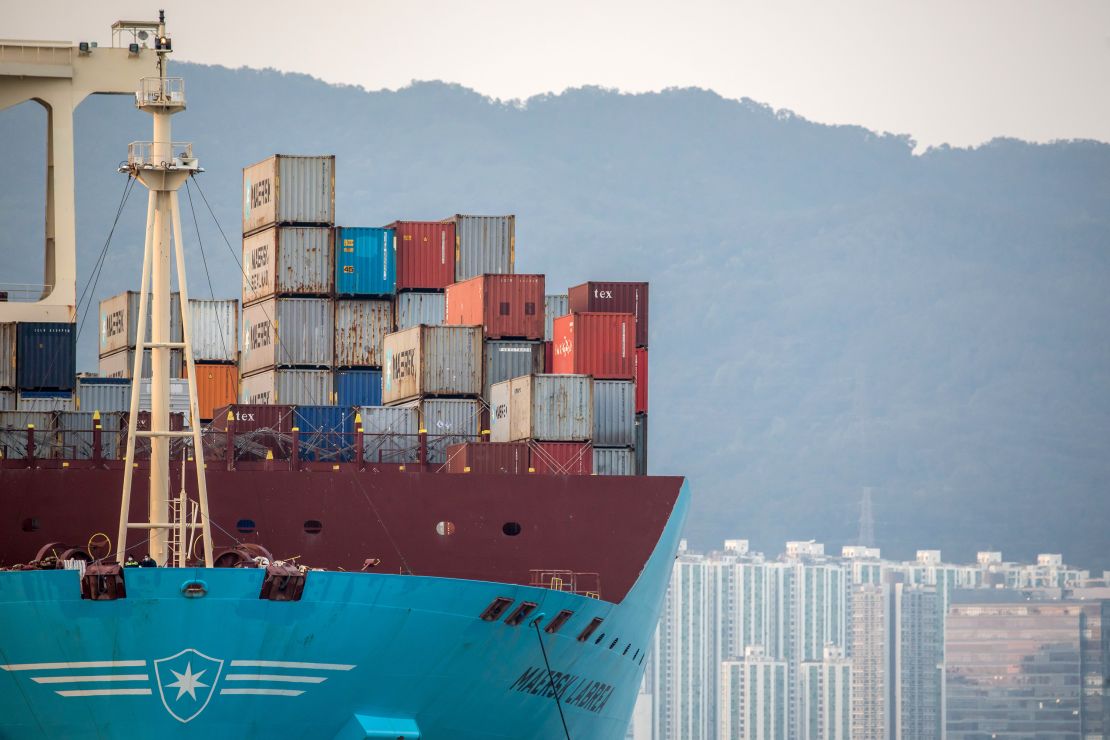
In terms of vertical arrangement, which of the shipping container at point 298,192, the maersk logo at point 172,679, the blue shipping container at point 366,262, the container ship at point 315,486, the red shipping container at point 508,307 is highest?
the shipping container at point 298,192

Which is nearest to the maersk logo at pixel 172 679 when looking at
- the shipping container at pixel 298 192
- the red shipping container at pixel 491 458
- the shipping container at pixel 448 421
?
the red shipping container at pixel 491 458

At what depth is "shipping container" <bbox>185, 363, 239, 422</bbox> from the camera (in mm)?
50156

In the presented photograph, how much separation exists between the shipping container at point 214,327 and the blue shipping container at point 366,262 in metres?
4.61

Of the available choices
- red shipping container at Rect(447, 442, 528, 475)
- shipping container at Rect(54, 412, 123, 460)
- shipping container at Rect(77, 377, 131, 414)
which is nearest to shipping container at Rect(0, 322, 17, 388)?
shipping container at Rect(77, 377, 131, 414)

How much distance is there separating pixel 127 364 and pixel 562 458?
1459cm

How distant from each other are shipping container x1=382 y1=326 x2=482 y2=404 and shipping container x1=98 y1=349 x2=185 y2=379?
686cm

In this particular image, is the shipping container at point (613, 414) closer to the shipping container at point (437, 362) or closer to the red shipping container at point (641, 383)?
the shipping container at point (437, 362)

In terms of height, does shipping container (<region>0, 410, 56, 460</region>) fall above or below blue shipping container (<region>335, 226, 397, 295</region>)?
below

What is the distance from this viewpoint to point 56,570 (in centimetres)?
3078

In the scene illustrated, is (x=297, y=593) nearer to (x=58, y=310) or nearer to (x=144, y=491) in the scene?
(x=144, y=491)

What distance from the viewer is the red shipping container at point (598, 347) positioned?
144 ft

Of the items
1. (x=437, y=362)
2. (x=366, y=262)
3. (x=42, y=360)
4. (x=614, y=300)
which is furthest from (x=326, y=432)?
(x=614, y=300)

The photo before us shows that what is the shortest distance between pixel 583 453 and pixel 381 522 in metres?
4.82

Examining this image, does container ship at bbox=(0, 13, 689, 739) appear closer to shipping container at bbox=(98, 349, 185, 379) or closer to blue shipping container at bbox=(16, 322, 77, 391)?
blue shipping container at bbox=(16, 322, 77, 391)
